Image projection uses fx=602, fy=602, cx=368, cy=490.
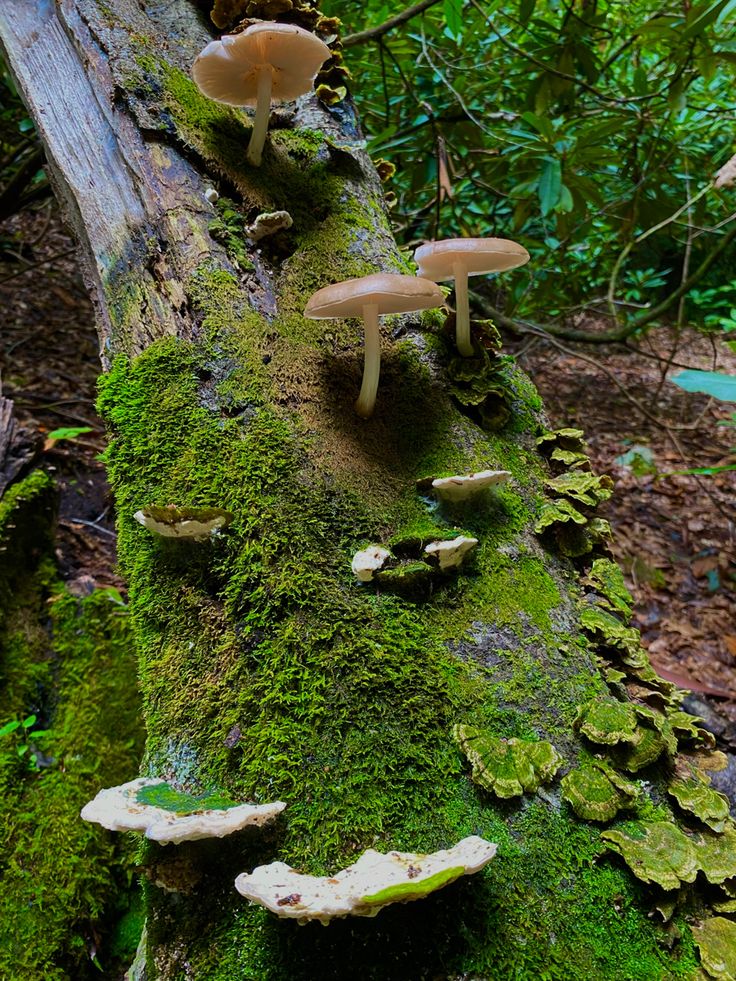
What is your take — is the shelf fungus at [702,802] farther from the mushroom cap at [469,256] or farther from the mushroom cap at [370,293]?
the mushroom cap at [469,256]

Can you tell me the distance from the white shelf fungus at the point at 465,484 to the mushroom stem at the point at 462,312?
64 centimetres

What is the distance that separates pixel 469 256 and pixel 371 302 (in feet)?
1.72

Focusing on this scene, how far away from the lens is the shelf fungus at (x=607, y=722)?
161 cm

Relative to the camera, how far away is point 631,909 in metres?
1.42

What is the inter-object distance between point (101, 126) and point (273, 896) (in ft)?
10.1

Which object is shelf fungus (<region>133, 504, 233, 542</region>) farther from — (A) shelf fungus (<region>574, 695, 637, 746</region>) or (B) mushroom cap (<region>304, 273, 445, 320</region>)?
(A) shelf fungus (<region>574, 695, 637, 746</region>)

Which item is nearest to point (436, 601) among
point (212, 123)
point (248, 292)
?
point (248, 292)

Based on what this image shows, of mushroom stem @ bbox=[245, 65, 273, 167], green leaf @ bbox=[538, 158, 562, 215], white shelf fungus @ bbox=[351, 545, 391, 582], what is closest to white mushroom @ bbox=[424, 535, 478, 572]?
white shelf fungus @ bbox=[351, 545, 391, 582]

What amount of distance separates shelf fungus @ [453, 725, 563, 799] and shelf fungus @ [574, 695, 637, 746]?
0.38 feet

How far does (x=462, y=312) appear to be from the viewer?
2375mm

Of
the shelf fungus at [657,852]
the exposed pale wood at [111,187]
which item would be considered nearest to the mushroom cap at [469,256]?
the exposed pale wood at [111,187]

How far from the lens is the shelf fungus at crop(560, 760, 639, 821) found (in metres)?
1.51

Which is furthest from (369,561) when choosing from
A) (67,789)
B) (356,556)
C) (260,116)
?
(260,116)

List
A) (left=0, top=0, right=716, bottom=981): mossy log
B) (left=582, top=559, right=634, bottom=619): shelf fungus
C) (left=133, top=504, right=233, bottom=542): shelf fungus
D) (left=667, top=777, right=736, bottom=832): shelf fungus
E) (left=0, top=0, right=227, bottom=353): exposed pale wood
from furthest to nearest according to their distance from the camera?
1. (left=0, top=0, right=227, bottom=353): exposed pale wood
2. (left=582, top=559, right=634, bottom=619): shelf fungus
3. (left=133, top=504, right=233, bottom=542): shelf fungus
4. (left=667, top=777, right=736, bottom=832): shelf fungus
5. (left=0, top=0, right=716, bottom=981): mossy log
